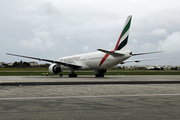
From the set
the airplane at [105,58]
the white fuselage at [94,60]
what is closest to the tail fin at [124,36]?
the airplane at [105,58]

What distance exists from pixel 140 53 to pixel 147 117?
26.5 metres

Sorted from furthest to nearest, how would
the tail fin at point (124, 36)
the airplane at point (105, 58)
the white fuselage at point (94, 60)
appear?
the tail fin at point (124, 36) → the white fuselage at point (94, 60) → the airplane at point (105, 58)

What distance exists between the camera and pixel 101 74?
133 ft

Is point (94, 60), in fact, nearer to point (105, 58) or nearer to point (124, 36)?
point (105, 58)

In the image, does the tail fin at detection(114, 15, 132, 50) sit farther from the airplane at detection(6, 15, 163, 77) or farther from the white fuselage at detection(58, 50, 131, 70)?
the white fuselage at detection(58, 50, 131, 70)

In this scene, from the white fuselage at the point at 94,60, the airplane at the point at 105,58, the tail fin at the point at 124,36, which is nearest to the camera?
the airplane at the point at 105,58

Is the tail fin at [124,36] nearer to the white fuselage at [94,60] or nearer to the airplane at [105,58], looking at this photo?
the airplane at [105,58]

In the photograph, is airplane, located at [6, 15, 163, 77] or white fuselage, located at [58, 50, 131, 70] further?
white fuselage, located at [58, 50, 131, 70]

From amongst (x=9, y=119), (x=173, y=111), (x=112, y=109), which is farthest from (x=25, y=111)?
(x=173, y=111)

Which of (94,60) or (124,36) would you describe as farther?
(94,60)

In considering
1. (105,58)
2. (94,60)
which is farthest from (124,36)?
(94,60)

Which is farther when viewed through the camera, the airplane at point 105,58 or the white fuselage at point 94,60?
the white fuselage at point 94,60

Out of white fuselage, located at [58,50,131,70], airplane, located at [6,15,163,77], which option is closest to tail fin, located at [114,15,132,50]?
airplane, located at [6,15,163,77]

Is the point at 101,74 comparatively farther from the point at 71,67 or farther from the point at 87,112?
the point at 87,112
